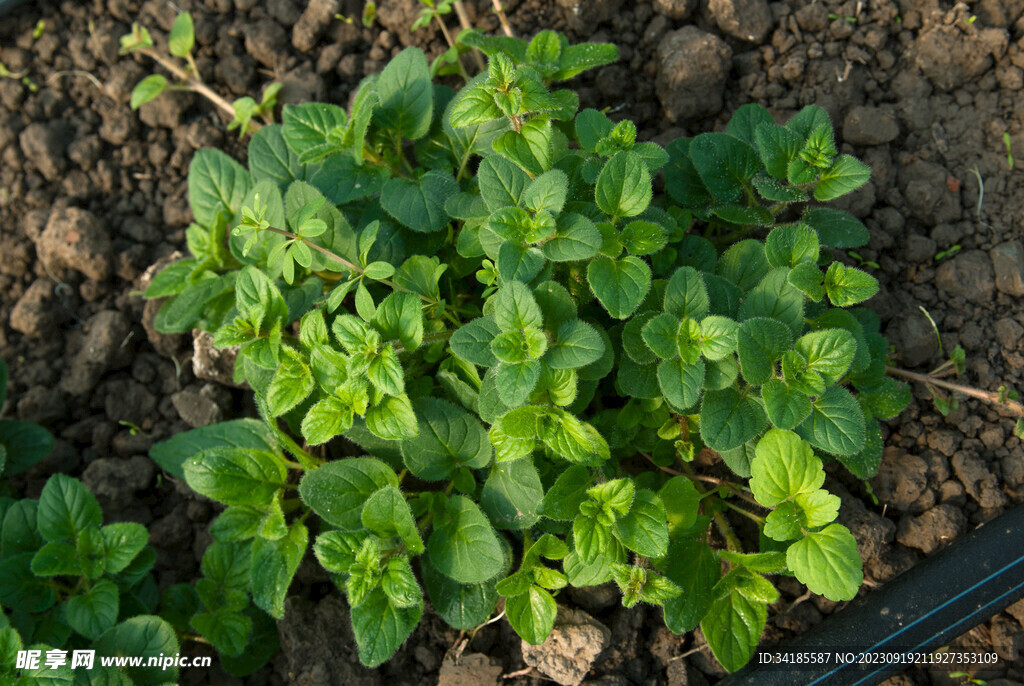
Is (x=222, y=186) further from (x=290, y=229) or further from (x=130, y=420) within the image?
(x=130, y=420)

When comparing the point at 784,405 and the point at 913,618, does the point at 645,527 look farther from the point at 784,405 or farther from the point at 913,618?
the point at 913,618

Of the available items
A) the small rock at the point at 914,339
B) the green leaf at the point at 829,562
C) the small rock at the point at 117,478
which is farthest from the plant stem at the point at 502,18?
the small rock at the point at 117,478

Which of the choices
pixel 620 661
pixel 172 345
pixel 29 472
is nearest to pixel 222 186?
pixel 172 345

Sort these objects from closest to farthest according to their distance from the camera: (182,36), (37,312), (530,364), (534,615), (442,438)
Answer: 1. (530,364)
2. (534,615)
3. (442,438)
4. (37,312)
5. (182,36)

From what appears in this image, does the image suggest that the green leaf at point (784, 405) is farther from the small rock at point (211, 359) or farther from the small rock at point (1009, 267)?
the small rock at point (211, 359)

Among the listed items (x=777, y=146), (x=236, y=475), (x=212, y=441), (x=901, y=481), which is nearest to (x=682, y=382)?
(x=777, y=146)

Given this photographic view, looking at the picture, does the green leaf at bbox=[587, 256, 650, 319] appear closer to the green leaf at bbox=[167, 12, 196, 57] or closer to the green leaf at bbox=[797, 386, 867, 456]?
the green leaf at bbox=[797, 386, 867, 456]
